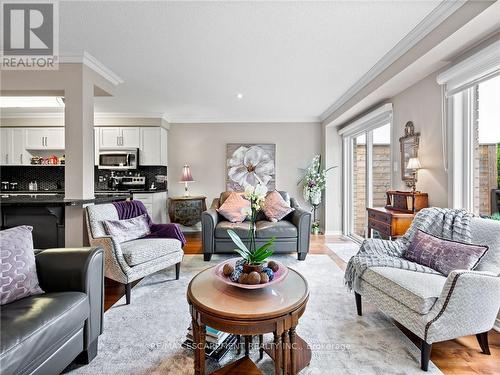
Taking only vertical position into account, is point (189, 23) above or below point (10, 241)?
above

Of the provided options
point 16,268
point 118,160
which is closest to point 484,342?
point 16,268

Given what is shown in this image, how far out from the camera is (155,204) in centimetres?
469

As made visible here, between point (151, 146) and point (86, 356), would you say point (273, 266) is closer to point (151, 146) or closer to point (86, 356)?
point (86, 356)

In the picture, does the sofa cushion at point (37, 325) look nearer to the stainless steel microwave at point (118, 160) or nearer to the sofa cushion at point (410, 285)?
the sofa cushion at point (410, 285)

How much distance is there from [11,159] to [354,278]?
21.6ft

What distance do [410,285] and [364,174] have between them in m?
3.11

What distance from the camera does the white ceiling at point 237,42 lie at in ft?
6.27

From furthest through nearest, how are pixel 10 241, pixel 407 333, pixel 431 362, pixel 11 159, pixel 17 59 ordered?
pixel 11 159 → pixel 17 59 → pixel 407 333 → pixel 431 362 → pixel 10 241

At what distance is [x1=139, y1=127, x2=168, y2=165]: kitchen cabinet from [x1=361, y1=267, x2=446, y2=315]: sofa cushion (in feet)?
14.4

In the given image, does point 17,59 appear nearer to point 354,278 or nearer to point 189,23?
point 189,23

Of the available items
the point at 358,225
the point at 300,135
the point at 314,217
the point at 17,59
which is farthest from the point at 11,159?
the point at 358,225

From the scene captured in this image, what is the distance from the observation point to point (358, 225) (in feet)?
15.1

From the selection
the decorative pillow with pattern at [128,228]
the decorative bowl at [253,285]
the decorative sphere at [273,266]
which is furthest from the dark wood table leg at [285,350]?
the decorative pillow with pattern at [128,228]

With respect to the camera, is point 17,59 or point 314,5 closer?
point 314,5
